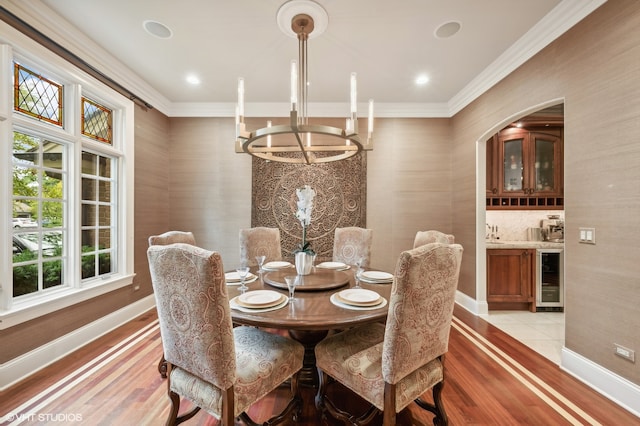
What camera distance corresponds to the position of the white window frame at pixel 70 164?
5.84 ft

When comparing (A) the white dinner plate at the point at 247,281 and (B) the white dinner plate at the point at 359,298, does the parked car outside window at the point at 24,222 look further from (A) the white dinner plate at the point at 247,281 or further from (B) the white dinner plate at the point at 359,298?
(B) the white dinner plate at the point at 359,298

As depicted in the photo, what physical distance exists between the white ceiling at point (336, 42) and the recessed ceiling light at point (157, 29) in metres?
0.04

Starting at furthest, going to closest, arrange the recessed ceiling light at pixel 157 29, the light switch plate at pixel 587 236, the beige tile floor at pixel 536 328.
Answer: the beige tile floor at pixel 536 328
the recessed ceiling light at pixel 157 29
the light switch plate at pixel 587 236

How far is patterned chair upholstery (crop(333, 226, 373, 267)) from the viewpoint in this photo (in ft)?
9.08

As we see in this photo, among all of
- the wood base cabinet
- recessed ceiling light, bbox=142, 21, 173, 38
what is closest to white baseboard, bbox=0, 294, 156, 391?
recessed ceiling light, bbox=142, 21, 173, 38

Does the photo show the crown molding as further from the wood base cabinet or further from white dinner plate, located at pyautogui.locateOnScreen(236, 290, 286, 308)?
white dinner plate, located at pyautogui.locateOnScreen(236, 290, 286, 308)

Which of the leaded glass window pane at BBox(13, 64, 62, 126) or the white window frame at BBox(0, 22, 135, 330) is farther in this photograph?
the leaded glass window pane at BBox(13, 64, 62, 126)

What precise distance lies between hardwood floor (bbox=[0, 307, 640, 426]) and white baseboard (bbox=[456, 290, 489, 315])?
2.60 ft

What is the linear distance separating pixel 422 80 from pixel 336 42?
1254 mm

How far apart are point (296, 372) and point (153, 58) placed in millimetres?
3112

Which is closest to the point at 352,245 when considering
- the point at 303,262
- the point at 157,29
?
the point at 303,262

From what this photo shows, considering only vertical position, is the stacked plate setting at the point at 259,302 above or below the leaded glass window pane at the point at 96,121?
below

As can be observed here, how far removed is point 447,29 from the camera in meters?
2.12

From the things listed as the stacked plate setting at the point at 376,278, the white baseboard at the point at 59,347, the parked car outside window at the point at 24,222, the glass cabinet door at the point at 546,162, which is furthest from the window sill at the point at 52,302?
the glass cabinet door at the point at 546,162
